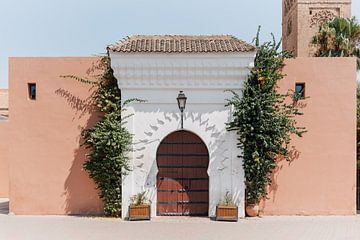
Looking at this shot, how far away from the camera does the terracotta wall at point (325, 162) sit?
10.9 meters

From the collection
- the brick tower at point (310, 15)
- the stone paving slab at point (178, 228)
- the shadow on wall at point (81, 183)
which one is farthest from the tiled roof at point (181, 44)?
the brick tower at point (310, 15)

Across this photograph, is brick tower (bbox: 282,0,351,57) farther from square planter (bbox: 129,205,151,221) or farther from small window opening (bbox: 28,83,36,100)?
square planter (bbox: 129,205,151,221)

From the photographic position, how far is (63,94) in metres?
11.0

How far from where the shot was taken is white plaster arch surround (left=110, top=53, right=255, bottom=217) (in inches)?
415

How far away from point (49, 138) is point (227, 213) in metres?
5.30

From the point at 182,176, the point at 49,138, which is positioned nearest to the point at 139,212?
the point at 182,176

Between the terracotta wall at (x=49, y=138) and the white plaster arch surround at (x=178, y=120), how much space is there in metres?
1.31

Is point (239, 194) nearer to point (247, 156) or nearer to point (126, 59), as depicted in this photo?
point (247, 156)

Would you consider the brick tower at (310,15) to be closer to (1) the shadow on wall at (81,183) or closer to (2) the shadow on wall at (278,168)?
(2) the shadow on wall at (278,168)

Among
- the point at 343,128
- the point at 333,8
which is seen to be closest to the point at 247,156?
the point at 343,128

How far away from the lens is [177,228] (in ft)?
30.5

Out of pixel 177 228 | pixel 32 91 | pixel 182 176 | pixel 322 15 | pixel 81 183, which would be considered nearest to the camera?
pixel 177 228

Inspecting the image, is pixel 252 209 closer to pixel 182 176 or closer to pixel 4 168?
pixel 182 176

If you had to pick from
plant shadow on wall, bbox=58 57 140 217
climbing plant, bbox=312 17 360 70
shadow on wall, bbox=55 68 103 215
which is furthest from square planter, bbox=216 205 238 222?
climbing plant, bbox=312 17 360 70
